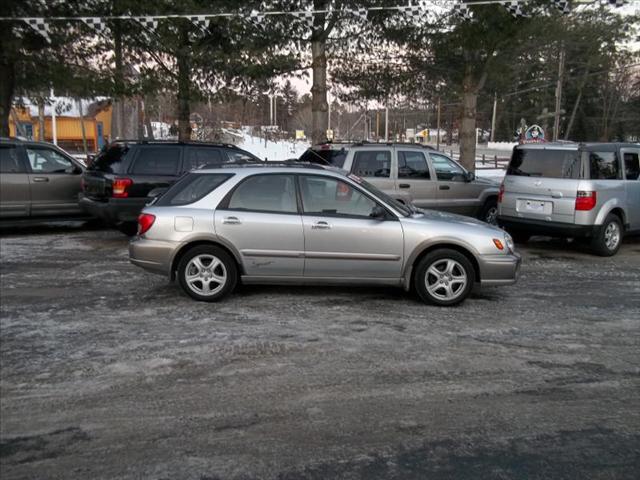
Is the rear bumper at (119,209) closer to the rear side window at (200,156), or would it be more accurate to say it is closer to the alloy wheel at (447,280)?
the rear side window at (200,156)

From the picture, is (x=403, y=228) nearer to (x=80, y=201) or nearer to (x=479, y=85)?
(x=80, y=201)

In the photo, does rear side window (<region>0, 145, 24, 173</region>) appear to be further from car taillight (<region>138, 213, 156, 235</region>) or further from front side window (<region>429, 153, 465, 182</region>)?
front side window (<region>429, 153, 465, 182</region>)

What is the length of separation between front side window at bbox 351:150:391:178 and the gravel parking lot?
12.2 feet

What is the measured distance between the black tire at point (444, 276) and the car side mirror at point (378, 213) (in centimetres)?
65

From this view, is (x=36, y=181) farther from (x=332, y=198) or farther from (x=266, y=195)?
(x=332, y=198)

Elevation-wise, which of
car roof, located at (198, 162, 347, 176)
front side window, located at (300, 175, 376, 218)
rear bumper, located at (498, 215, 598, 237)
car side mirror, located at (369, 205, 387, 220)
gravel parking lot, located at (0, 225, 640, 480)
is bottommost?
gravel parking lot, located at (0, 225, 640, 480)

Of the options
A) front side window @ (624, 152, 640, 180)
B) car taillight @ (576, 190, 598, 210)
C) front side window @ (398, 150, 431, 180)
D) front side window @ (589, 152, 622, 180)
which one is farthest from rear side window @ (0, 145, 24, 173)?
front side window @ (624, 152, 640, 180)

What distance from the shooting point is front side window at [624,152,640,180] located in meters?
9.64

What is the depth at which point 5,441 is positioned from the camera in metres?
3.42

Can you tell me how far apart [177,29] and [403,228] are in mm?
9664

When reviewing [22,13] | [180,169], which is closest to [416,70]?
[180,169]

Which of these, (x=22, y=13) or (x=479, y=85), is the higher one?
(x=22, y=13)

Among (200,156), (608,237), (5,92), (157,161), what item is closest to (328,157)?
(200,156)

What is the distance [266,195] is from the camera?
6.45 m
